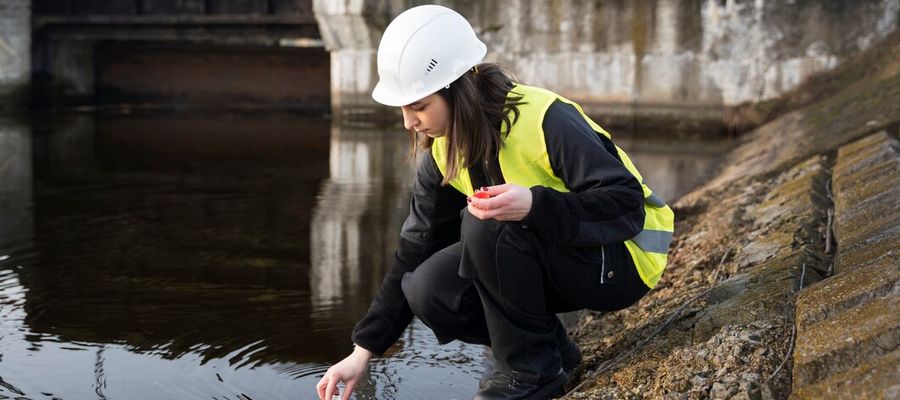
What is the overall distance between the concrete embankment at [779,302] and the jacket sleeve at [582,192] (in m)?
0.37

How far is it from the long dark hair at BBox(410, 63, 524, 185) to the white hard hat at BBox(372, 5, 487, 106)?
43mm

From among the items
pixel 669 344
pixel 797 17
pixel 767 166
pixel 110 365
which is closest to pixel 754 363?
pixel 669 344

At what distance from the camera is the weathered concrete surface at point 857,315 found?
79.1 inches

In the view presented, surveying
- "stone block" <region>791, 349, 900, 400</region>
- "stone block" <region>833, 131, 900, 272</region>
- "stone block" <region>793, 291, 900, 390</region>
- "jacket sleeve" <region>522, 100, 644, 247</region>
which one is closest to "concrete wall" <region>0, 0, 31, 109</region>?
"stone block" <region>833, 131, 900, 272</region>

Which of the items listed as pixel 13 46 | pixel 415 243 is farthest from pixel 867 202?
pixel 13 46

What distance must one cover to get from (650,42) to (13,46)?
9.12 m

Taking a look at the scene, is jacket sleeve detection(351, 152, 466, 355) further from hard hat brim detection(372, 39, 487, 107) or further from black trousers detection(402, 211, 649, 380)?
hard hat brim detection(372, 39, 487, 107)

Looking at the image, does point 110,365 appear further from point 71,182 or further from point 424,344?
point 71,182

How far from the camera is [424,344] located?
3771mm

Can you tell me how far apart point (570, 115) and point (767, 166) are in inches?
166

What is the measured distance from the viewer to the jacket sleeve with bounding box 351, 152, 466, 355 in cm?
287

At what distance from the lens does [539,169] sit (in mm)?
2676

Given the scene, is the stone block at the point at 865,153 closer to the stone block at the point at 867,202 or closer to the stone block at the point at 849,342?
the stone block at the point at 867,202

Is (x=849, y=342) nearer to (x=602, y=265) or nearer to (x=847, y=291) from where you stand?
(x=847, y=291)
